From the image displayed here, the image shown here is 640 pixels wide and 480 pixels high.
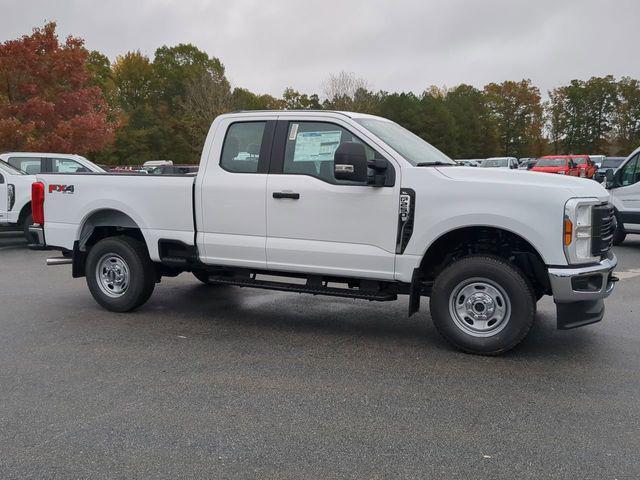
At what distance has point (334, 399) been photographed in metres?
4.51

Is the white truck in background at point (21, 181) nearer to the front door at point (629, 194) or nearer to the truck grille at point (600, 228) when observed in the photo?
the truck grille at point (600, 228)

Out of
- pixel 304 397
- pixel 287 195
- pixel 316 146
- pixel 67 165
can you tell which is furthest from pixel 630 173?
pixel 67 165

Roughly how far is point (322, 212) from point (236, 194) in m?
0.95

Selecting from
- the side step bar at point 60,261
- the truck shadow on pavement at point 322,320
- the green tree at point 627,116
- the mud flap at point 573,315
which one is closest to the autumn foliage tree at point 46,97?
the side step bar at point 60,261

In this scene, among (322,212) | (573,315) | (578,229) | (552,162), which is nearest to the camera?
(578,229)

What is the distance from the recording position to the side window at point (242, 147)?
6.32 m

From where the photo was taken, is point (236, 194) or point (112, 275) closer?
point (236, 194)

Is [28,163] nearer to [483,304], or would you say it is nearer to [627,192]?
[483,304]

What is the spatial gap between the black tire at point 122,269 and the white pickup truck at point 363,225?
2 centimetres

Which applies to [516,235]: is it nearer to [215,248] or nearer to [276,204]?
[276,204]

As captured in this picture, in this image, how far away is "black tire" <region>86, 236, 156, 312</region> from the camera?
6941 mm

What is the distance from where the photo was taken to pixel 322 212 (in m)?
5.88

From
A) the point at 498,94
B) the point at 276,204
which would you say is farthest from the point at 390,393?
the point at 498,94

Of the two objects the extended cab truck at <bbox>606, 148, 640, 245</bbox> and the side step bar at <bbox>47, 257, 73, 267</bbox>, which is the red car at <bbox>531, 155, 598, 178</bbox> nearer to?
the extended cab truck at <bbox>606, 148, 640, 245</bbox>
